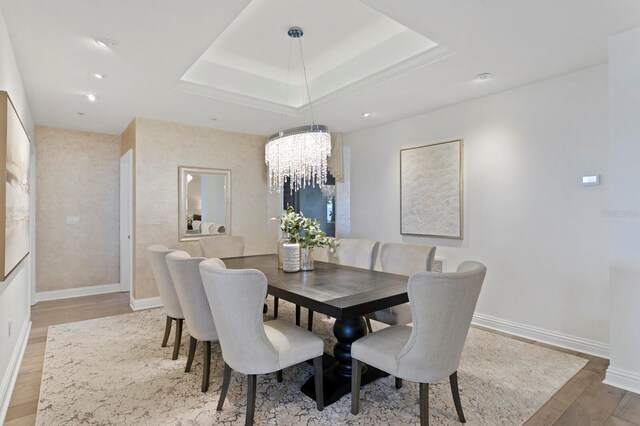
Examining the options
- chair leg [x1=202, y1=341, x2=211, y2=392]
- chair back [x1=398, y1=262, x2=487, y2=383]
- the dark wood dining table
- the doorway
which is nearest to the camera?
chair back [x1=398, y1=262, x2=487, y2=383]

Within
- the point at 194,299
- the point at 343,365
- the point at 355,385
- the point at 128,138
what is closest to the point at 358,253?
the point at 343,365

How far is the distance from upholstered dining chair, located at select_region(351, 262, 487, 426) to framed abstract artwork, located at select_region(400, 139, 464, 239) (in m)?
2.10

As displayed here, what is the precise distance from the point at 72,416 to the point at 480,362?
2983 mm

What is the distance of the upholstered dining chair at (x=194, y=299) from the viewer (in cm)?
234

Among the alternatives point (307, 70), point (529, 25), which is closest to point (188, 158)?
point (307, 70)

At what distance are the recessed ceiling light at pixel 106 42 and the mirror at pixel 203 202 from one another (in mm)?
2357

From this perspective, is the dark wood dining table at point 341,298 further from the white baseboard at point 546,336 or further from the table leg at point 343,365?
the white baseboard at point 546,336

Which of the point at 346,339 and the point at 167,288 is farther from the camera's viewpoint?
the point at 167,288

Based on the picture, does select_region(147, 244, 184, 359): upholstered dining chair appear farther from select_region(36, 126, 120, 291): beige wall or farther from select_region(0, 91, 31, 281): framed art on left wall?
select_region(36, 126, 120, 291): beige wall

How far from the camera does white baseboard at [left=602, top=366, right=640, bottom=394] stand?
243cm

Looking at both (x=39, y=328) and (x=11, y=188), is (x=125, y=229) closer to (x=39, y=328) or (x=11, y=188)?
(x=39, y=328)

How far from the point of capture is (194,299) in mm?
2379

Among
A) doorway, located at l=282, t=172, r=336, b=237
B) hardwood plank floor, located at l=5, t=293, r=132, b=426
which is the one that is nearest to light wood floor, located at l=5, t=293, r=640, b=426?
hardwood plank floor, located at l=5, t=293, r=132, b=426

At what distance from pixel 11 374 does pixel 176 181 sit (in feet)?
9.21
